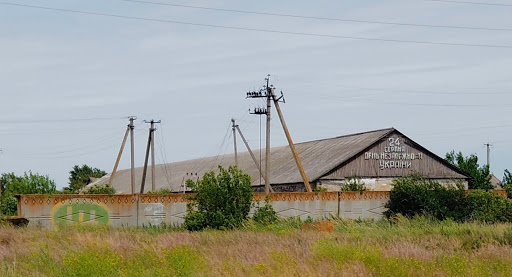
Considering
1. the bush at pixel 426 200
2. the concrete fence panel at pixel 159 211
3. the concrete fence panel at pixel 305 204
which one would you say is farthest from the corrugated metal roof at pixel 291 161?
the concrete fence panel at pixel 159 211

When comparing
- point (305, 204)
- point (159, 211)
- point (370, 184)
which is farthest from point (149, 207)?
point (370, 184)

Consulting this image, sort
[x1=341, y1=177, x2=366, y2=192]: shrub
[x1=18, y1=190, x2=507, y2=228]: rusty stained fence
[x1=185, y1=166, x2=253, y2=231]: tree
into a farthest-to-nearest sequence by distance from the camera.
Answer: [x1=341, y1=177, x2=366, y2=192]: shrub → [x1=18, y1=190, x2=507, y2=228]: rusty stained fence → [x1=185, y1=166, x2=253, y2=231]: tree

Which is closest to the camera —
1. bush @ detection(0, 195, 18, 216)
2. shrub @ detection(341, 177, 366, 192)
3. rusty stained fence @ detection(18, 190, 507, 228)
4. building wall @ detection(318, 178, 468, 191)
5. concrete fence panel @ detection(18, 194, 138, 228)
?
concrete fence panel @ detection(18, 194, 138, 228)

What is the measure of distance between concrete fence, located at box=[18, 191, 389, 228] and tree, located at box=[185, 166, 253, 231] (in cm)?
111

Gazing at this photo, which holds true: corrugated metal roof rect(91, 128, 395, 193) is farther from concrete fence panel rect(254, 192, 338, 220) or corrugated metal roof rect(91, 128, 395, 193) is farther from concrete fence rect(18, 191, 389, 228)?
concrete fence panel rect(254, 192, 338, 220)

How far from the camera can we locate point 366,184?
155 feet

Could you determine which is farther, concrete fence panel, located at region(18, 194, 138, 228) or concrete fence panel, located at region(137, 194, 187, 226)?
concrete fence panel, located at region(137, 194, 187, 226)

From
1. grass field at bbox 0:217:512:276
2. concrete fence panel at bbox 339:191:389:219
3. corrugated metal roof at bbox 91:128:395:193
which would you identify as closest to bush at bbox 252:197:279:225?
concrete fence panel at bbox 339:191:389:219

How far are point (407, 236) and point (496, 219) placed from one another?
46.0 ft

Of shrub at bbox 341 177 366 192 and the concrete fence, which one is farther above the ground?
shrub at bbox 341 177 366 192

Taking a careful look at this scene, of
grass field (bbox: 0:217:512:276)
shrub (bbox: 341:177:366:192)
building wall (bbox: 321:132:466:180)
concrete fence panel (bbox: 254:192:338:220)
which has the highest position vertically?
building wall (bbox: 321:132:466:180)

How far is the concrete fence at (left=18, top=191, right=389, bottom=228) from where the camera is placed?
30.7m

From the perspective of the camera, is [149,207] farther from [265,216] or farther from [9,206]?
[9,206]

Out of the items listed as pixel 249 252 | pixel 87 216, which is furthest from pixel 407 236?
pixel 87 216
